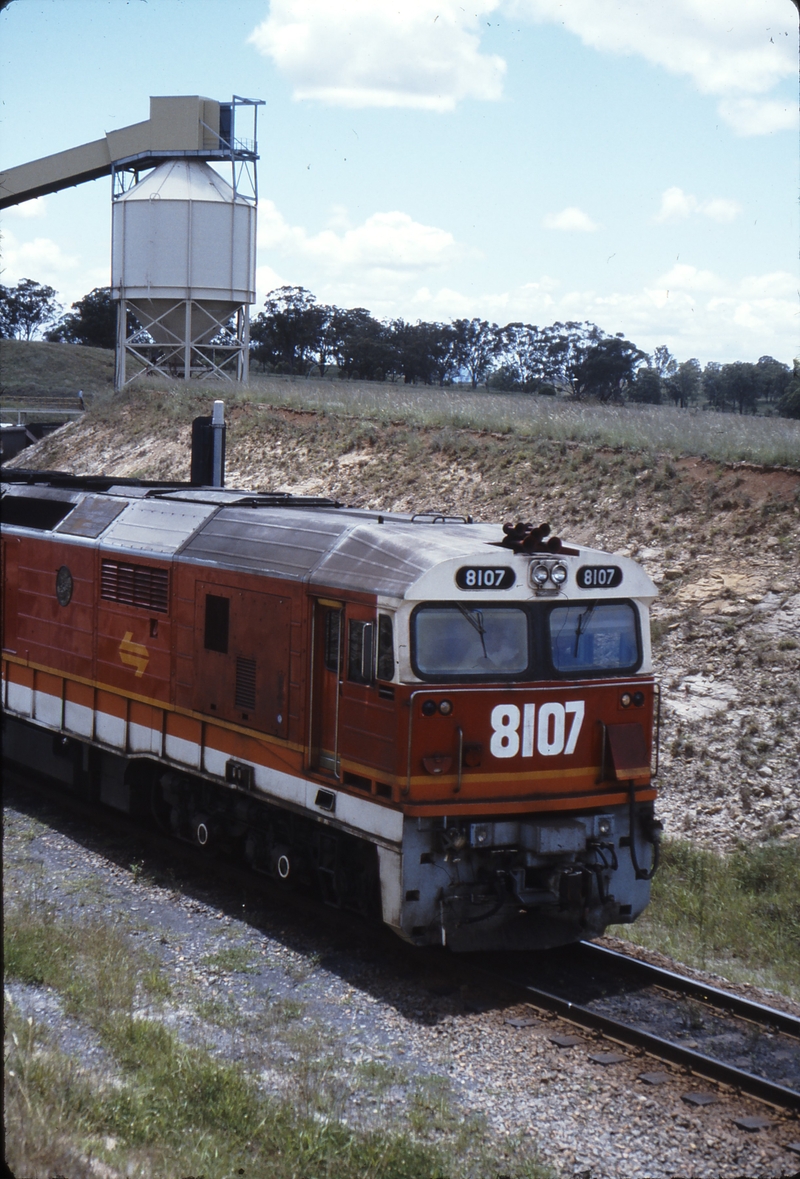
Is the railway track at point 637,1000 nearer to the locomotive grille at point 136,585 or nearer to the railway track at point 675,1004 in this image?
the railway track at point 675,1004

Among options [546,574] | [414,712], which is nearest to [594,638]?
[546,574]

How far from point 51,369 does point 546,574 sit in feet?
243

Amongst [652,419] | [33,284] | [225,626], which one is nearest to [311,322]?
[33,284]

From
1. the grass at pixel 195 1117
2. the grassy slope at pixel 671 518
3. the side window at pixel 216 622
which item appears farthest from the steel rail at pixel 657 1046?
the side window at pixel 216 622

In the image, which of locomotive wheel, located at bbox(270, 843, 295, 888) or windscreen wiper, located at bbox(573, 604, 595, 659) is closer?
windscreen wiper, located at bbox(573, 604, 595, 659)

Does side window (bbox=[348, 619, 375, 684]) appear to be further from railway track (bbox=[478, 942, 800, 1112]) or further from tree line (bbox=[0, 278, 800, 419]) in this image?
tree line (bbox=[0, 278, 800, 419])

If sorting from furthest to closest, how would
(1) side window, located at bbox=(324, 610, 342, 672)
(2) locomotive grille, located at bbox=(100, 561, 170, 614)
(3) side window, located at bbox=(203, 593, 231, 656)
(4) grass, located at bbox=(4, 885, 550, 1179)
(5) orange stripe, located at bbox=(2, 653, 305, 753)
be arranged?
1. (2) locomotive grille, located at bbox=(100, 561, 170, 614)
2. (3) side window, located at bbox=(203, 593, 231, 656)
3. (5) orange stripe, located at bbox=(2, 653, 305, 753)
4. (1) side window, located at bbox=(324, 610, 342, 672)
5. (4) grass, located at bbox=(4, 885, 550, 1179)

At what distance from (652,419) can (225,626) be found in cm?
1684

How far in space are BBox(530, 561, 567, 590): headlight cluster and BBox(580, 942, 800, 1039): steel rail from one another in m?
3.17

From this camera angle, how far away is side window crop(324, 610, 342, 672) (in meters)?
9.83

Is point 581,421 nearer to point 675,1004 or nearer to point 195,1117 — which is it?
point 675,1004

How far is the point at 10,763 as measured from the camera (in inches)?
626

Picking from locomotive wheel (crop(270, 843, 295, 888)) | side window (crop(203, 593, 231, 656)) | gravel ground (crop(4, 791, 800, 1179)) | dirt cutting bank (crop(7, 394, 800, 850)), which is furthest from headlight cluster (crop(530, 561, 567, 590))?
dirt cutting bank (crop(7, 394, 800, 850))

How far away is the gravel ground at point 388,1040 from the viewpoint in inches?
275
